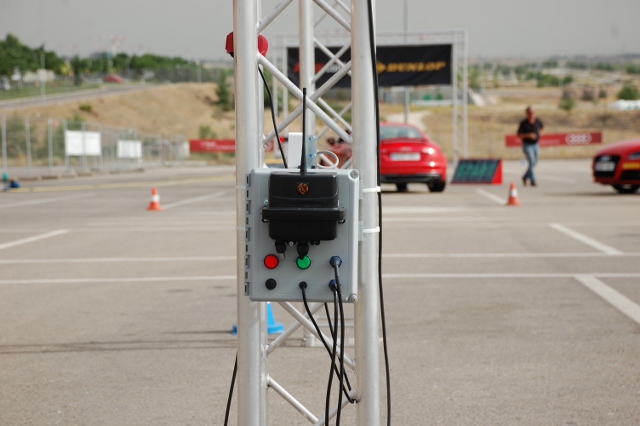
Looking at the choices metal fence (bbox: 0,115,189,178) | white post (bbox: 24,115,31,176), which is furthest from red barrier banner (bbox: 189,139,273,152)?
white post (bbox: 24,115,31,176)

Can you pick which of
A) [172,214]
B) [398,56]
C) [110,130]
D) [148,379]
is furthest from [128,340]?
[110,130]

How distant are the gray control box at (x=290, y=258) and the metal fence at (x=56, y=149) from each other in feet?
113

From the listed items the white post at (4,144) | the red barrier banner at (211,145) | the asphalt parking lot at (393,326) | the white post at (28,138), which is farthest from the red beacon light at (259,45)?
the red barrier banner at (211,145)

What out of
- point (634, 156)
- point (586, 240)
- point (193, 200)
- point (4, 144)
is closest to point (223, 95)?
point (4, 144)

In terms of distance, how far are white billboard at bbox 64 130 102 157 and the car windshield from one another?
22690 mm

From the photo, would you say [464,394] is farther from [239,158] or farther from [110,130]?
[110,130]

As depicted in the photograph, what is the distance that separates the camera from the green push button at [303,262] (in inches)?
130

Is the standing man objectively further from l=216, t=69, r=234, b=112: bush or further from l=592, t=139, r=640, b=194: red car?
A: l=216, t=69, r=234, b=112: bush

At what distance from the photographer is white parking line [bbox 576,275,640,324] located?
7.30 metres

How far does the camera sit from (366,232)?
338cm

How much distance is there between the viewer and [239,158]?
3.40 metres

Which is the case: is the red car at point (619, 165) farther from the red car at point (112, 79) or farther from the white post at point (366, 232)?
the red car at point (112, 79)

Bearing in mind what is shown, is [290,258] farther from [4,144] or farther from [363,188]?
A: [4,144]

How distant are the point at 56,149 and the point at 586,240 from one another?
33.2 m
